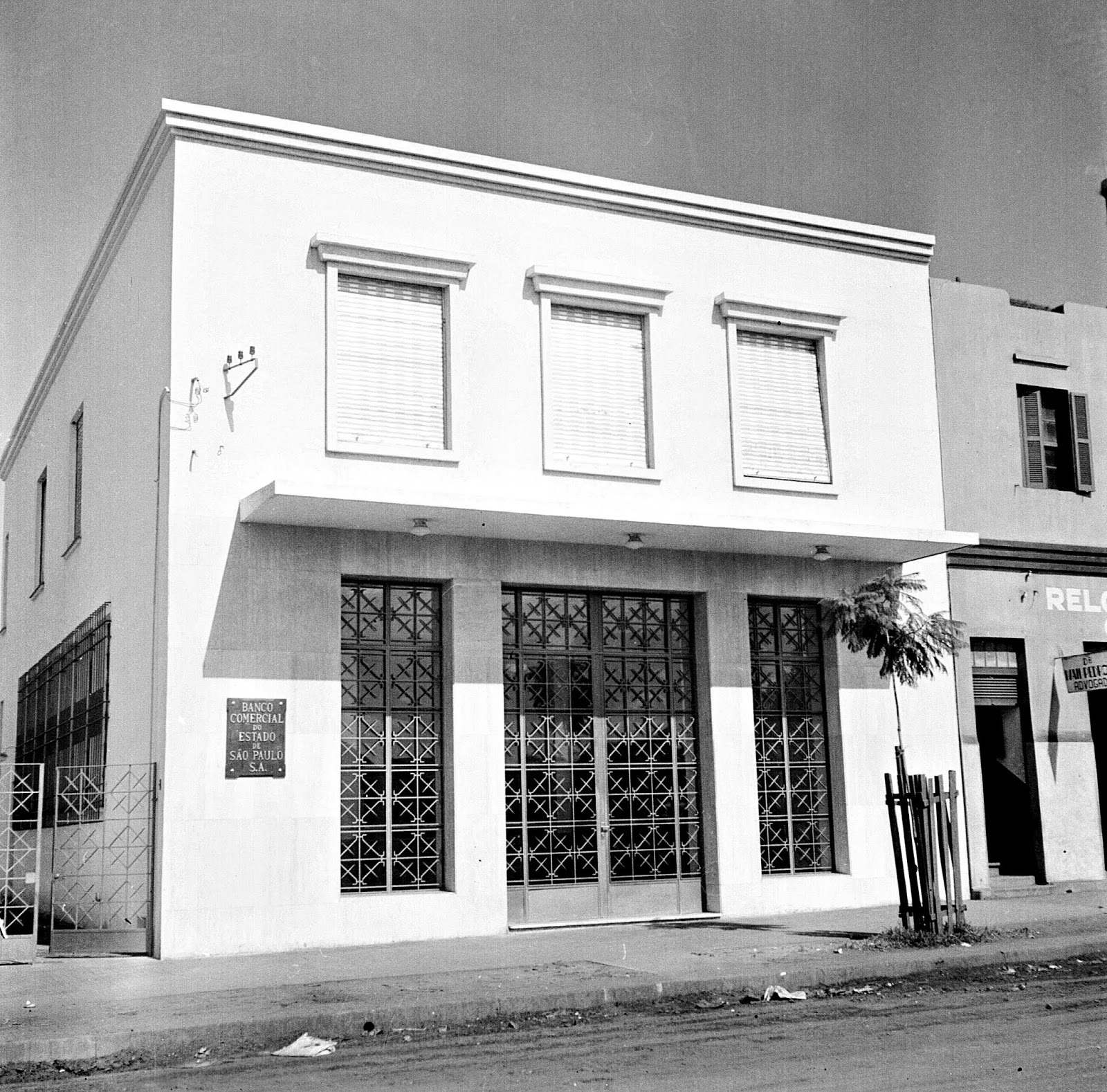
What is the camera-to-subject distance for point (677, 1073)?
307 inches

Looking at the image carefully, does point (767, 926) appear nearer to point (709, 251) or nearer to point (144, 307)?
point (709, 251)

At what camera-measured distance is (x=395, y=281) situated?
1511 cm

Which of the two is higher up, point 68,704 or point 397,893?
point 68,704

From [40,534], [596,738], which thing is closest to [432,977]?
[596,738]

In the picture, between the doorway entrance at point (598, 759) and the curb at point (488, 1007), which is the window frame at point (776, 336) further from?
the curb at point (488, 1007)

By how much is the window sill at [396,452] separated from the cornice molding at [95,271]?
3608 mm

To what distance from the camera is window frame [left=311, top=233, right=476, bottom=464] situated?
14555mm

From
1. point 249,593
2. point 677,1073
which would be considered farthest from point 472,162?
point 677,1073

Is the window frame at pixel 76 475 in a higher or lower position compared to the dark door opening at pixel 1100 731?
higher

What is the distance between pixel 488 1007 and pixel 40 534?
48.7 ft

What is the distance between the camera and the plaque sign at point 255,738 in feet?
44.8

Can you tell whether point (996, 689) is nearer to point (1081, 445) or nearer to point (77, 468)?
point (1081, 445)

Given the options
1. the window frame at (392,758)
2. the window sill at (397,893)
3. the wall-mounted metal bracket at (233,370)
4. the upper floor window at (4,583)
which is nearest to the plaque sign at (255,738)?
the window frame at (392,758)

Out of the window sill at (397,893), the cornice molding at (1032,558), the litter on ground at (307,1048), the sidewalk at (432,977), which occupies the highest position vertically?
the cornice molding at (1032,558)
